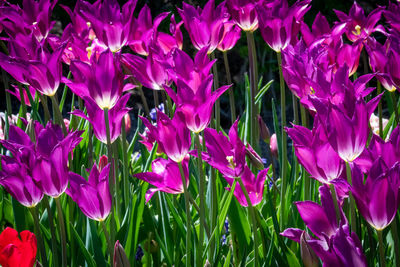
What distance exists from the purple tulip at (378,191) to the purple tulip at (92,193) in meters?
0.42

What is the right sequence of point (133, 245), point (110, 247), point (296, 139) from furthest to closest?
1. point (133, 245)
2. point (110, 247)
3. point (296, 139)

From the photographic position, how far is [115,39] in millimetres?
1413

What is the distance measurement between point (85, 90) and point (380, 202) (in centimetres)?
58

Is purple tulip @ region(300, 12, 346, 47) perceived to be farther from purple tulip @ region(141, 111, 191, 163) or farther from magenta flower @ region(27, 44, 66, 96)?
magenta flower @ region(27, 44, 66, 96)

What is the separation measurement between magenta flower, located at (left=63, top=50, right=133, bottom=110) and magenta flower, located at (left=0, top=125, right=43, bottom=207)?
6.0 inches

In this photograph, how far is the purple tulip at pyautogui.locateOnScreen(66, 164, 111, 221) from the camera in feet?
3.34

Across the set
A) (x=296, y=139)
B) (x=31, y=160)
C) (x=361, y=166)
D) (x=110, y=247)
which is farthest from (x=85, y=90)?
(x=361, y=166)

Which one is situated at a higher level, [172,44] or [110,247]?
[172,44]

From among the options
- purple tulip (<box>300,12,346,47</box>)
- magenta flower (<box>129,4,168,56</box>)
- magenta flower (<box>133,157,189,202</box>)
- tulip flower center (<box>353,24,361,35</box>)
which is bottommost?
magenta flower (<box>133,157,189,202</box>)

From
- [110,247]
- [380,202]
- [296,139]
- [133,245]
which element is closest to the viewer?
[380,202]

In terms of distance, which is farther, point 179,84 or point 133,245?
point 133,245

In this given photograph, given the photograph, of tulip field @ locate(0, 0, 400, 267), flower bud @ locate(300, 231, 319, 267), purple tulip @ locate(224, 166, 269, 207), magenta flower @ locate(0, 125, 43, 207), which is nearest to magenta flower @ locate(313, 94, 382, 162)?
tulip field @ locate(0, 0, 400, 267)

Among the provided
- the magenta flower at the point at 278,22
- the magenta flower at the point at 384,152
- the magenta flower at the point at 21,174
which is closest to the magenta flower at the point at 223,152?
the magenta flower at the point at 384,152

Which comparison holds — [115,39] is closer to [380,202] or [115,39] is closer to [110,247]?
[110,247]
